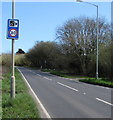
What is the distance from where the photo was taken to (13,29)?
10039mm

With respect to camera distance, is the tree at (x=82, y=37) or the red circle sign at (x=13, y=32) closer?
the red circle sign at (x=13, y=32)

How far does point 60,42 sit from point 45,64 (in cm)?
3263

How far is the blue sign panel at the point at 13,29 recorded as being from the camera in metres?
9.96

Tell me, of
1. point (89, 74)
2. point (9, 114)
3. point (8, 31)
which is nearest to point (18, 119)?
point (9, 114)

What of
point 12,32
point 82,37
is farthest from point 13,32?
point 82,37

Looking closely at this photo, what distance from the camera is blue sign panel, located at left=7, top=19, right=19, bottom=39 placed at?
996cm

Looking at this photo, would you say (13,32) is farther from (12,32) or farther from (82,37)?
(82,37)

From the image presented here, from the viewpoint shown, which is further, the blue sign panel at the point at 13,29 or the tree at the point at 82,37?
the tree at the point at 82,37

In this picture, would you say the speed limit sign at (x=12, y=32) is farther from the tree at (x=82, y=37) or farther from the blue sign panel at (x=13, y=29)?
the tree at (x=82, y=37)

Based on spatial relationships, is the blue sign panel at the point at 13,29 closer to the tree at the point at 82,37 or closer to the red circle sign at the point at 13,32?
the red circle sign at the point at 13,32

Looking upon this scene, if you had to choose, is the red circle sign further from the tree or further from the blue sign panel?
the tree

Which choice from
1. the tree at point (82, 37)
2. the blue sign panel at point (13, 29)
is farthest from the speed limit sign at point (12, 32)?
the tree at point (82, 37)

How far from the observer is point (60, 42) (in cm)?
4556

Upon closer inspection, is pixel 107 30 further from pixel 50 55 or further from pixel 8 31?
pixel 8 31
